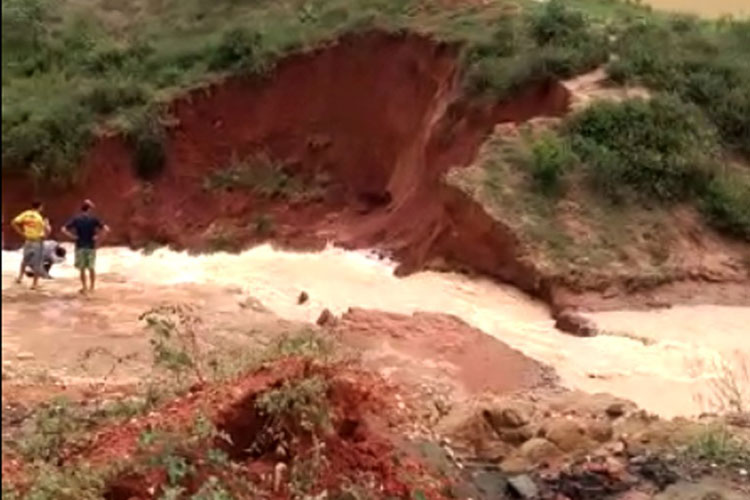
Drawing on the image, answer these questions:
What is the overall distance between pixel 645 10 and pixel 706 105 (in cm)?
406

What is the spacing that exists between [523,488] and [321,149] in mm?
14647

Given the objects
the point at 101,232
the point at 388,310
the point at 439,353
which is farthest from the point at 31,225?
the point at 439,353

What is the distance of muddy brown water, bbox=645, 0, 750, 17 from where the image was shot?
89.5 feet

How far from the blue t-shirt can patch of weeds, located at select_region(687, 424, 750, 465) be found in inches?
270

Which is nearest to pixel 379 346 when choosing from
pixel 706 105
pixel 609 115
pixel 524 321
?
pixel 524 321

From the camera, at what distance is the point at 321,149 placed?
23.4 meters

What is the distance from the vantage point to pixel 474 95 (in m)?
21.0

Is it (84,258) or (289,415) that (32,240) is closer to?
(84,258)

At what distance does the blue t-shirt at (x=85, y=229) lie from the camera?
14789 millimetres

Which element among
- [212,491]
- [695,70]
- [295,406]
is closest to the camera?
[212,491]

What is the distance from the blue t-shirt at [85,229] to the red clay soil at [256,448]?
597cm

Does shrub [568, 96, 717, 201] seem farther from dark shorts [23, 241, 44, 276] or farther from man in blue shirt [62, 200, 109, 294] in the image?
dark shorts [23, 241, 44, 276]

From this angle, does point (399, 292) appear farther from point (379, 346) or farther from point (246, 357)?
point (246, 357)

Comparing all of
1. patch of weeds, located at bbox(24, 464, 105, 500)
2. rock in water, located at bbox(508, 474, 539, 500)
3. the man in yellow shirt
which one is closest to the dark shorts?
the man in yellow shirt
